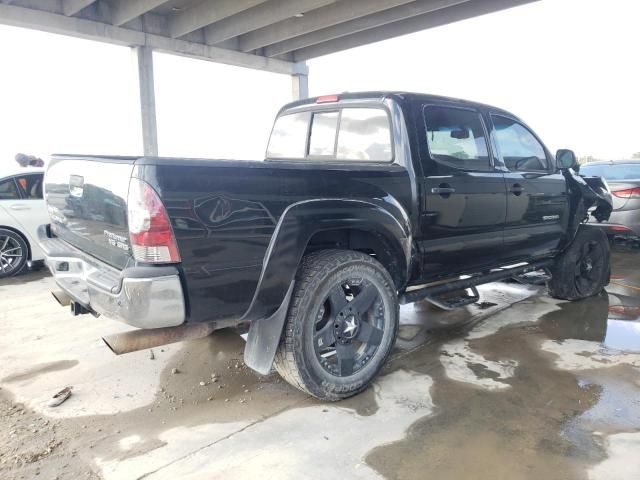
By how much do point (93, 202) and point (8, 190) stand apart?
5056 mm

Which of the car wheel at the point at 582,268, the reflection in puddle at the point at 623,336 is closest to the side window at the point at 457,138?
the reflection in puddle at the point at 623,336

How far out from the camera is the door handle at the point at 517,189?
4199mm

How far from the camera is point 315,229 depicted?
9.32 feet

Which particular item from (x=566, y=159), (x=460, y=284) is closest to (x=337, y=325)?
(x=460, y=284)

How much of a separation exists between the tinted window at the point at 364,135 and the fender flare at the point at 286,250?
0.56 meters

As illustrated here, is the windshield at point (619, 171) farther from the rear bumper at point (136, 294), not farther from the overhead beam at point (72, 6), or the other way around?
the overhead beam at point (72, 6)

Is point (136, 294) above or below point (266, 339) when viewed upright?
above

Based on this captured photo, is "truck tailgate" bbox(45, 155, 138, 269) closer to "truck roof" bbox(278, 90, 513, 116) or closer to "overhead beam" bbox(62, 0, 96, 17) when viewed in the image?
"truck roof" bbox(278, 90, 513, 116)

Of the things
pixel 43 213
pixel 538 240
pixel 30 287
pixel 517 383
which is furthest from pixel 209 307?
pixel 43 213

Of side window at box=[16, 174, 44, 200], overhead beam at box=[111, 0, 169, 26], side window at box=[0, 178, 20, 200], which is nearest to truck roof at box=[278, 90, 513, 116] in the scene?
side window at box=[16, 174, 44, 200]

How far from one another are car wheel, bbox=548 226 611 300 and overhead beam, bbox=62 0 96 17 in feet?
41.0

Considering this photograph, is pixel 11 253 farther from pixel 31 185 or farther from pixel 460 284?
pixel 460 284

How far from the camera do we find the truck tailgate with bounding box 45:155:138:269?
2.47 meters

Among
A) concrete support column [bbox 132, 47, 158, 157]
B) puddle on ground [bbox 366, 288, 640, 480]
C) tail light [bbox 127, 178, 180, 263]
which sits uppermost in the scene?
concrete support column [bbox 132, 47, 158, 157]
